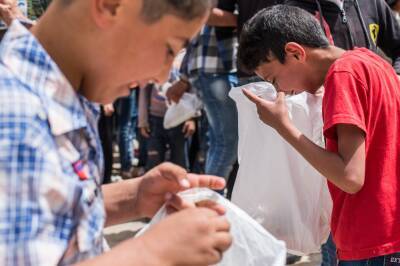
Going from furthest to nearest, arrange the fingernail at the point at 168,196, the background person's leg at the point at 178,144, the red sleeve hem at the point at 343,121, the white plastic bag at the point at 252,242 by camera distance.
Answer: the background person's leg at the point at 178,144
the red sleeve hem at the point at 343,121
the white plastic bag at the point at 252,242
the fingernail at the point at 168,196

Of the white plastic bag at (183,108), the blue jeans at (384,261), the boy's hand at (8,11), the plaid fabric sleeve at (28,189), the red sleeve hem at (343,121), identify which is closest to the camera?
the plaid fabric sleeve at (28,189)

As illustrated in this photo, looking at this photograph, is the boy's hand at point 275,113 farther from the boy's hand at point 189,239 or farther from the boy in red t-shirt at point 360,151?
the boy's hand at point 189,239

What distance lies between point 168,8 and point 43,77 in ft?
0.71

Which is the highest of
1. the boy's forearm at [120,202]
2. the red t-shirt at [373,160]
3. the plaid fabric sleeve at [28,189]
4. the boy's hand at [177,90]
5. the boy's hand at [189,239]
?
the plaid fabric sleeve at [28,189]

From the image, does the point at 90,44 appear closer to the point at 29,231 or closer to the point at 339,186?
the point at 29,231

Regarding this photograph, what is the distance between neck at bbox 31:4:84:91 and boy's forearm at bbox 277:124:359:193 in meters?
0.97

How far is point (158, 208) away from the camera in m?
1.24

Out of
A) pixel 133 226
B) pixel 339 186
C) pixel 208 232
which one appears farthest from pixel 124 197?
pixel 133 226

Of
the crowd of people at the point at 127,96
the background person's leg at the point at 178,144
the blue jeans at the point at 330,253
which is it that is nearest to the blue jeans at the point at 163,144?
the background person's leg at the point at 178,144

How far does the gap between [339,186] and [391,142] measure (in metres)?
0.21

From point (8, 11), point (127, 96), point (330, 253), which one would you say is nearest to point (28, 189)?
point (127, 96)

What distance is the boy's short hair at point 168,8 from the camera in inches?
37.8

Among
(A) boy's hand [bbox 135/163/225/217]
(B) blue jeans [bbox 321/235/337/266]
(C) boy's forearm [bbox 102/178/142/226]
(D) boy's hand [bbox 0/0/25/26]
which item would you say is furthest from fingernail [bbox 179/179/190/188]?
(D) boy's hand [bbox 0/0/25/26]

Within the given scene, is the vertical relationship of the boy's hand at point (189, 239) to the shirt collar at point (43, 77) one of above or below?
below
